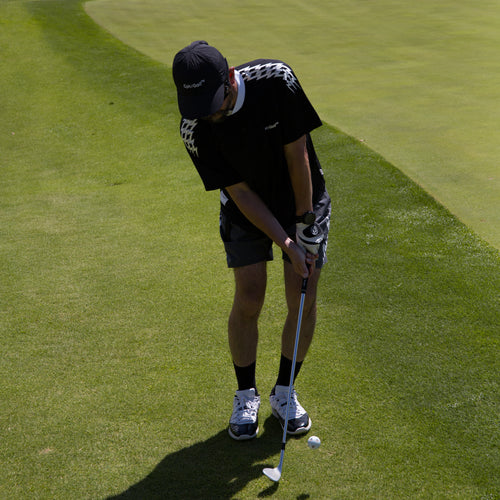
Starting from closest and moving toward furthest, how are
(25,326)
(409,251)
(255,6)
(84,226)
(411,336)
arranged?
(411,336) < (25,326) < (409,251) < (84,226) < (255,6)

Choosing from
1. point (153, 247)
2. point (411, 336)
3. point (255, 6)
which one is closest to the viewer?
point (411, 336)

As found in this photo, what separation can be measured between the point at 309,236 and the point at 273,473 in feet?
3.01

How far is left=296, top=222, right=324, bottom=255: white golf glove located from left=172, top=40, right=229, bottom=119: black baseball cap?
61cm

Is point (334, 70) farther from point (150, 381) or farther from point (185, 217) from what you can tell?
point (150, 381)

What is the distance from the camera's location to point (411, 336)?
327 cm

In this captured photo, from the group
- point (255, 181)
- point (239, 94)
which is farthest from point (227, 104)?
point (255, 181)

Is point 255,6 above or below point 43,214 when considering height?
above

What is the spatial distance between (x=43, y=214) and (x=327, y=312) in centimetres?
267

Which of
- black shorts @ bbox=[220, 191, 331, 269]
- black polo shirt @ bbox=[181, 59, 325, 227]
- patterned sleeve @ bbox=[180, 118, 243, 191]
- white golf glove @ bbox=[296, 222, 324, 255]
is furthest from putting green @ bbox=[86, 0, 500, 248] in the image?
patterned sleeve @ bbox=[180, 118, 243, 191]

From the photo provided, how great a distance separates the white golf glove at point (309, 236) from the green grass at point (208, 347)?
749 mm

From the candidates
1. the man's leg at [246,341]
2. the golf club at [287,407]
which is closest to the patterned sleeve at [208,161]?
the man's leg at [246,341]

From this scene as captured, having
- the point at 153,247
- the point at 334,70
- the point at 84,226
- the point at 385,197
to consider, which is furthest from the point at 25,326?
the point at 334,70

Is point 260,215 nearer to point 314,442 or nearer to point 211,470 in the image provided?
point 314,442

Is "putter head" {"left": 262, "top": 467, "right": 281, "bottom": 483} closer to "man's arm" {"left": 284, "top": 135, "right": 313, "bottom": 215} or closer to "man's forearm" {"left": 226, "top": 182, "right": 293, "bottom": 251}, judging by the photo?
"man's forearm" {"left": 226, "top": 182, "right": 293, "bottom": 251}
